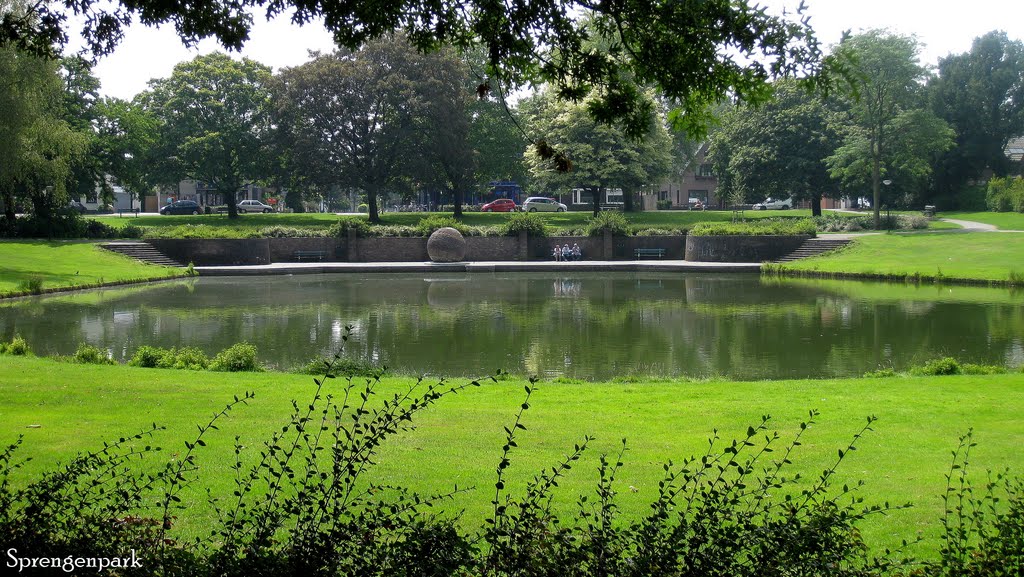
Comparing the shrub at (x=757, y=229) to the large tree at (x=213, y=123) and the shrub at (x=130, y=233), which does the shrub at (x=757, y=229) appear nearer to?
the large tree at (x=213, y=123)

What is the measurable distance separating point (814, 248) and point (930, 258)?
5.91 metres

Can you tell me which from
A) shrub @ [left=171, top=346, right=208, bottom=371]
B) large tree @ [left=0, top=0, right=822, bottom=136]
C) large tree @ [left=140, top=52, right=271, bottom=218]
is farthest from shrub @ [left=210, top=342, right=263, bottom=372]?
large tree @ [left=140, top=52, right=271, bottom=218]

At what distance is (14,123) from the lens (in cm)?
3241

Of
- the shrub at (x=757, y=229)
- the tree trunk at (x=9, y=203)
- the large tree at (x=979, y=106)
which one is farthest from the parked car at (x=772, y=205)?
→ the tree trunk at (x=9, y=203)

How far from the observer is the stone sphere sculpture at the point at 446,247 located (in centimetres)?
4431

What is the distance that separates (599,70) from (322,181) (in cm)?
4869

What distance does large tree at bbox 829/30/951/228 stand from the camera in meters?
47.4

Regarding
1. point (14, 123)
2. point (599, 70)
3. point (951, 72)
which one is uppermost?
point (951, 72)

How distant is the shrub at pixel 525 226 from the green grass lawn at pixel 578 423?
34.2 metres

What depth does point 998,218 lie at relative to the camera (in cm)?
5319

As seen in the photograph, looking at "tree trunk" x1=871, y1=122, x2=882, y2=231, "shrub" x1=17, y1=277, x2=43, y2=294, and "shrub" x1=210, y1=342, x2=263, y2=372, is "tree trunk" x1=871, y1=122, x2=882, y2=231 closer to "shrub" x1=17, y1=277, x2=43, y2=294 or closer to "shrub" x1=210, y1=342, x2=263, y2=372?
"shrub" x1=17, y1=277, x2=43, y2=294

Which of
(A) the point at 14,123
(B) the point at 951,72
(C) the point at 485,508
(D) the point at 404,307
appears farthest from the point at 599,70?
(B) the point at 951,72

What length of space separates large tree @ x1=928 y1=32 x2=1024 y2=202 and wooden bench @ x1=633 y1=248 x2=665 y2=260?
85.7ft

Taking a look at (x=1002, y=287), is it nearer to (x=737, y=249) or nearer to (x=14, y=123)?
(x=737, y=249)
